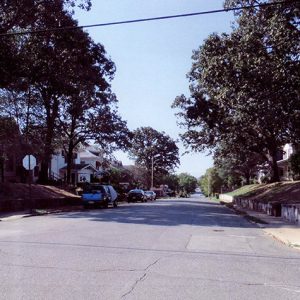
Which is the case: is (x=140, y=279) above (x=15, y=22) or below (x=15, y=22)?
below

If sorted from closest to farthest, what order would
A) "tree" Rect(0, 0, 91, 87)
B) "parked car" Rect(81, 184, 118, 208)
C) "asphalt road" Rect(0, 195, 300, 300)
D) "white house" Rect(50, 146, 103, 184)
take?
"asphalt road" Rect(0, 195, 300, 300)
"tree" Rect(0, 0, 91, 87)
"parked car" Rect(81, 184, 118, 208)
"white house" Rect(50, 146, 103, 184)

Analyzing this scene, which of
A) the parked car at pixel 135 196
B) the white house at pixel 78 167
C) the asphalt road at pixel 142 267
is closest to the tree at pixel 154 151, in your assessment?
the white house at pixel 78 167

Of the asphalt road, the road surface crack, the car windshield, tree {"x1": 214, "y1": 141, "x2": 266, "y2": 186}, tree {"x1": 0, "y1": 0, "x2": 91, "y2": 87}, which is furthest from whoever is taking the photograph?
tree {"x1": 214, "y1": 141, "x2": 266, "y2": 186}

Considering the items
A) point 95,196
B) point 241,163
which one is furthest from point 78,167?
point 95,196

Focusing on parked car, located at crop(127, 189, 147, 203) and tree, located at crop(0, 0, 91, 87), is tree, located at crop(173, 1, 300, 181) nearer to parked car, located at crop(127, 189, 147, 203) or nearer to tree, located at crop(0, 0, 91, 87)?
tree, located at crop(0, 0, 91, 87)

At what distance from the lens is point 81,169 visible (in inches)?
3137

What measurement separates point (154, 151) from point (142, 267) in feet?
366

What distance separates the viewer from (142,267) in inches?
360

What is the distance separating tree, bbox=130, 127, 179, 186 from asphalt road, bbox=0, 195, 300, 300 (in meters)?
106

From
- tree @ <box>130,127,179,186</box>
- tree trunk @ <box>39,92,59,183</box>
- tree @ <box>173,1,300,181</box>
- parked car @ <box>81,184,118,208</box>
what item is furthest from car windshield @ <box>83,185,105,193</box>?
tree @ <box>130,127,179,186</box>

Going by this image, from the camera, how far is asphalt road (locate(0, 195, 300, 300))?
7.07m

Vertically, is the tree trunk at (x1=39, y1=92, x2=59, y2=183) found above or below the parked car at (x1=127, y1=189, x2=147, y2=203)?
above

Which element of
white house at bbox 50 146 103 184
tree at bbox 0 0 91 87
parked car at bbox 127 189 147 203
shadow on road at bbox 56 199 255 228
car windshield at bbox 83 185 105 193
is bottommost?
shadow on road at bbox 56 199 255 228

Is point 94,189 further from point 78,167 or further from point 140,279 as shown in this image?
point 78,167
